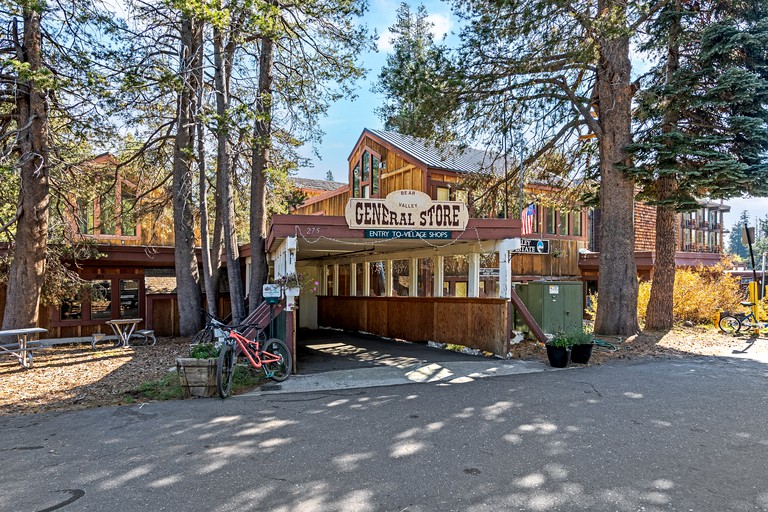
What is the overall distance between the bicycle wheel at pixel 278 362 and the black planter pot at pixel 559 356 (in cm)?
454

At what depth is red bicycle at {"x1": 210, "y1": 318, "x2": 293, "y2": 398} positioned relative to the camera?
22.8ft

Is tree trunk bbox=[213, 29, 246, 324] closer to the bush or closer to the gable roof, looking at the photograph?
the gable roof

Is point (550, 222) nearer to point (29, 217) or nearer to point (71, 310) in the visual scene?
point (71, 310)

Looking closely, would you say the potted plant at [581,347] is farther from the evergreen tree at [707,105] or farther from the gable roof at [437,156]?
the gable roof at [437,156]

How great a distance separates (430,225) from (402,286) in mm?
9580

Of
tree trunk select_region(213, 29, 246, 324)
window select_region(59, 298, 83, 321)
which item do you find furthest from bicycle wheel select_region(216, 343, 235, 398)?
window select_region(59, 298, 83, 321)

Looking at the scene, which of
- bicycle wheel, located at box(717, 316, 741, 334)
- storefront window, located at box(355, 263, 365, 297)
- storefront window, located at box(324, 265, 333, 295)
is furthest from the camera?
storefront window, located at box(324, 265, 333, 295)

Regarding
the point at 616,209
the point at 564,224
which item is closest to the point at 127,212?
the point at 616,209

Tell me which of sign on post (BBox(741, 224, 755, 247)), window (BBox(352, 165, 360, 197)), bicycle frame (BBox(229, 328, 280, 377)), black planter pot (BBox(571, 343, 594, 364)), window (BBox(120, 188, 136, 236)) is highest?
window (BBox(352, 165, 360, 197))

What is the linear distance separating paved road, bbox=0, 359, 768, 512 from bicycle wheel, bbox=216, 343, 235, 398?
0.21 m

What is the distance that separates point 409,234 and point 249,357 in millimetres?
3631

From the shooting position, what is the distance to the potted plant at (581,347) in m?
9.16

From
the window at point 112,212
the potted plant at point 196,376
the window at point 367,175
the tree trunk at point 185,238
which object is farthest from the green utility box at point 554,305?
the window at point 112,212

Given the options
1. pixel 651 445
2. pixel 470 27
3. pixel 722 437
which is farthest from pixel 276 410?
pixel 470 27
